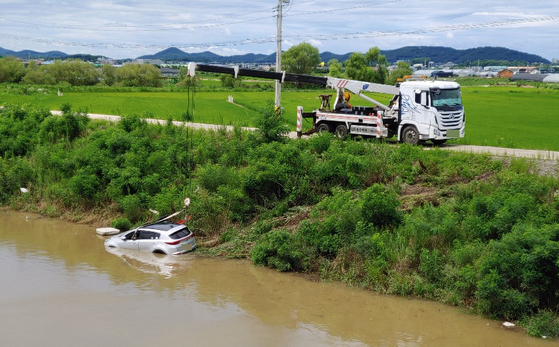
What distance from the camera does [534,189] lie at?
17.3 meters

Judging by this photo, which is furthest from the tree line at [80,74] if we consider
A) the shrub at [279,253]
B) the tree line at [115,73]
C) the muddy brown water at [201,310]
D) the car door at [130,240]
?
the shrub at [279,253]

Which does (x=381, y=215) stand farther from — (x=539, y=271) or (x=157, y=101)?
(x=157, y=101)

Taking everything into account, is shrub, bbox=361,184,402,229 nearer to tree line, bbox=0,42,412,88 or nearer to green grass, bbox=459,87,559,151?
green grass, bbox=459,87,559,151

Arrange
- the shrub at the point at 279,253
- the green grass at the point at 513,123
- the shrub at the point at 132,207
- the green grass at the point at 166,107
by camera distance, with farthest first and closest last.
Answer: the green grass at the point at 166,107 → the green grass at the point at 513,123 → the shrub at the point at 132,207 → the shrub at the point at 279,253

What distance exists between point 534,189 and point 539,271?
142 inches

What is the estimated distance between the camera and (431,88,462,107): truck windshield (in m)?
24.9

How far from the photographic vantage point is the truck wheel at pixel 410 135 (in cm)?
2541

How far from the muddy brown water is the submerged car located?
361 mm

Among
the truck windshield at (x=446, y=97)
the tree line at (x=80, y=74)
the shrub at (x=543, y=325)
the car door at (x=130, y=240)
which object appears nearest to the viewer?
the shrub at (x=543, y=325)

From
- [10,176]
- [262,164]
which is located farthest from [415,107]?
[10,176]

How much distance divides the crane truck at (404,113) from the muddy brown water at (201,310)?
880cm

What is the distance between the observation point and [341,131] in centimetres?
2734

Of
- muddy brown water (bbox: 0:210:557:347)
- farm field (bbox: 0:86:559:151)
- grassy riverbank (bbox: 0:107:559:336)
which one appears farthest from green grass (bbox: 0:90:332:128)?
muddy brown water (bbox: 0:210:557:347)

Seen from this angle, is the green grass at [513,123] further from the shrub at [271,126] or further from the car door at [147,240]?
the car door at [147,240]
